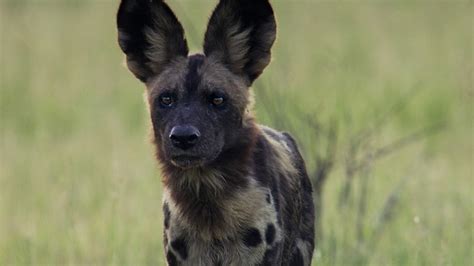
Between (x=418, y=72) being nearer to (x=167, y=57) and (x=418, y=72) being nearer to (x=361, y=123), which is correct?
(x=361, y=123)

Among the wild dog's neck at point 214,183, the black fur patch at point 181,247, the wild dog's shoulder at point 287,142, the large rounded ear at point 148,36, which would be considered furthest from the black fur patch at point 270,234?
the large rounded ear at point 148,36

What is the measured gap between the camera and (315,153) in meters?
8.77

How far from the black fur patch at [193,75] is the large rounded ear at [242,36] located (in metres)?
0.13

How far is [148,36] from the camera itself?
20.1 feet

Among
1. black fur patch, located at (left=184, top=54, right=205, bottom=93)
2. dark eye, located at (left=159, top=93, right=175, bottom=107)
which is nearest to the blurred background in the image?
dark eye, located at (left=159, top=93, right=175, bottom=107)

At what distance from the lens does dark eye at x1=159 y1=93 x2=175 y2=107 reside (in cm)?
580

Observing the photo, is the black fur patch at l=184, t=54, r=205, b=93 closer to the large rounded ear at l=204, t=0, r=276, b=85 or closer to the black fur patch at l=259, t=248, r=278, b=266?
the large rounded ear at l=204, t=0, r=276, b=85

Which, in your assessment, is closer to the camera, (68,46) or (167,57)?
(167,57)

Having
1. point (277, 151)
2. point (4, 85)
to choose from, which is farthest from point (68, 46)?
point (277, 151)

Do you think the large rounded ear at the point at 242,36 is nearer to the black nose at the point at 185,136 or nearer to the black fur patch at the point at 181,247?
the black nose at the point at 185,136

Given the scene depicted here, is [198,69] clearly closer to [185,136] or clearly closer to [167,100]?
[167,100]

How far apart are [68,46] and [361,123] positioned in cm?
585

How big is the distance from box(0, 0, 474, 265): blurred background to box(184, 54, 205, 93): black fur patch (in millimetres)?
431

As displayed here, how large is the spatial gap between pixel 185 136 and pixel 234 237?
0.53 metres
